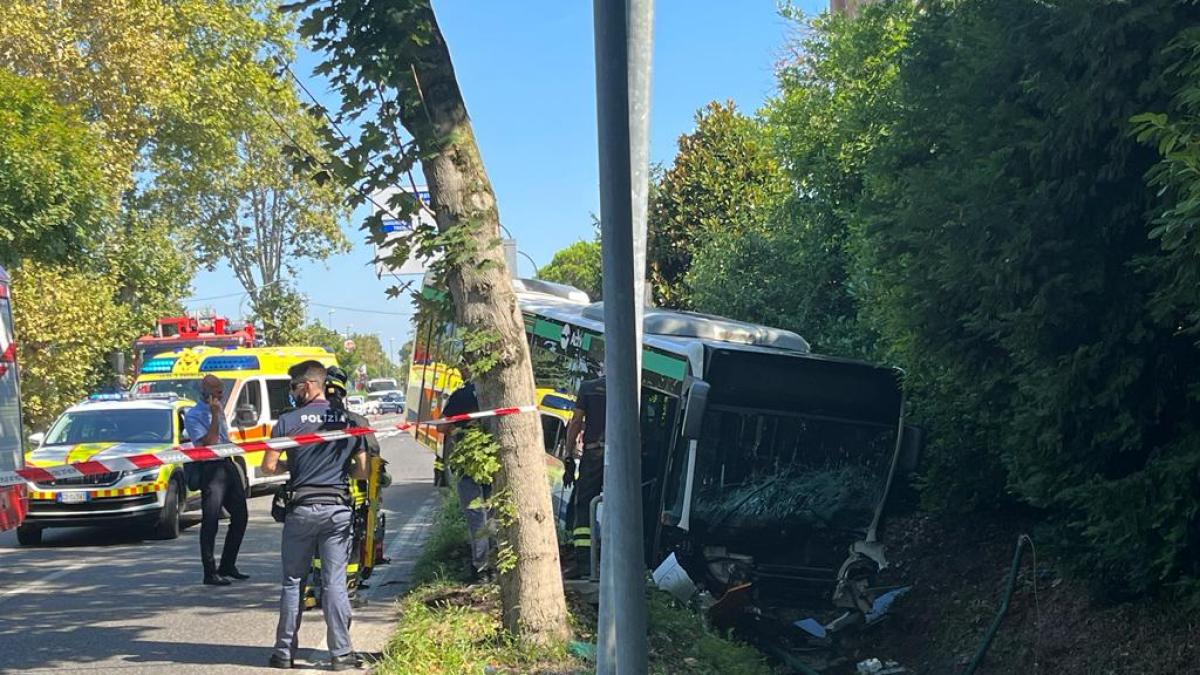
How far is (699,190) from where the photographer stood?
1010 inches

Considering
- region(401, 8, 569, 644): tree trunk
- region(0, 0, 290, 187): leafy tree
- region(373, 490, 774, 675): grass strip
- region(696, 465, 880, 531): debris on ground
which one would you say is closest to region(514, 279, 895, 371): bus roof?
region(696, 465, 880, 531): debris on ground

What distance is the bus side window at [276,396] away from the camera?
2014cm

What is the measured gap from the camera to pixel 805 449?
10617 mm

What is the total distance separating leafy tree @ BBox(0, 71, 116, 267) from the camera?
20125mm

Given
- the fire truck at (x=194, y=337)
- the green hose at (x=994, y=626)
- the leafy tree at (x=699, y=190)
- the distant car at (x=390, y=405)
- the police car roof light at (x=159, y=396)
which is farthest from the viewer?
the distant car at (x=390, y=405)

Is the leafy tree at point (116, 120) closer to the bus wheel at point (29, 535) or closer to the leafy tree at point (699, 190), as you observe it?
the bus wheel at point (29, 535)

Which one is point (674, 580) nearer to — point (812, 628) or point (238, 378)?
point (812, 628)

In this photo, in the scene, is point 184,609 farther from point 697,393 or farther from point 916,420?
point 916,420

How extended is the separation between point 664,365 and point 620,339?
5.93 meters

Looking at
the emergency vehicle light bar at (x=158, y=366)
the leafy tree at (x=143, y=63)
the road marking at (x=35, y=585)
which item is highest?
the leafy tree at (x=143, y=63)

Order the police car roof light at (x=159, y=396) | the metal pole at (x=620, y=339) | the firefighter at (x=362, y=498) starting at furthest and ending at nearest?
1. the police car roof light at (x=159, y=396)
2. the firefighter at (x=362, y=498)
3. the metal pole at (x=620, y=339)

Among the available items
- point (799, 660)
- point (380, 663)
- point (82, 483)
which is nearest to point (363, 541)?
point (380, 663)

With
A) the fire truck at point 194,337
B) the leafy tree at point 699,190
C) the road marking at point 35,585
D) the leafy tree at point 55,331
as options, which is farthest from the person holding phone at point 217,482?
the fire truck at point 194,337

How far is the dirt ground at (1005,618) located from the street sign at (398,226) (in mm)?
5423
